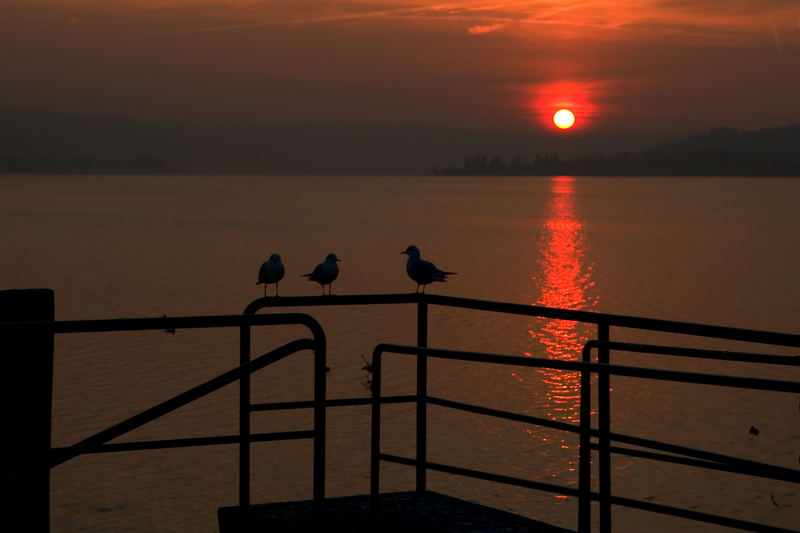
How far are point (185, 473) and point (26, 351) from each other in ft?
44.1

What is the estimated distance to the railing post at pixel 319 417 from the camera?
5180mm

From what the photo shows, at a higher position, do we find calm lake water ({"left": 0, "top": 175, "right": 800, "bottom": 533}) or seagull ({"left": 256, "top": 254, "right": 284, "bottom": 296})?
seagull ({"left": 256, "top": 254, "right": 284, "bottom": 296})

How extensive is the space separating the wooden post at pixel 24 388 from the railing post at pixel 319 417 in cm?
146

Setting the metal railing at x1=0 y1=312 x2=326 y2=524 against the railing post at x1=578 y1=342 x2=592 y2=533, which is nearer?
the metal railing at x1=0 y1=312 x2=326 y2=524

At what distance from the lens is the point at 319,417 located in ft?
17.5

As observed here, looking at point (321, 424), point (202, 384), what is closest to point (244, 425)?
point (321, 424)

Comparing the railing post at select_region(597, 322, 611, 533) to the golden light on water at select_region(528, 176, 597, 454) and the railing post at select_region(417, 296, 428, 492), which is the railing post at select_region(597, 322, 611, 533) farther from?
the golden light on water at select_region(528, 176, 597, 454)

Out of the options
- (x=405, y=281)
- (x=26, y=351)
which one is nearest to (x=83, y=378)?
(x=26, y=351)

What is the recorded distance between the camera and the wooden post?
5469 millimetres

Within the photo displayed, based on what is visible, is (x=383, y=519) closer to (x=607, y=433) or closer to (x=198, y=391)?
(x=607, y=433)

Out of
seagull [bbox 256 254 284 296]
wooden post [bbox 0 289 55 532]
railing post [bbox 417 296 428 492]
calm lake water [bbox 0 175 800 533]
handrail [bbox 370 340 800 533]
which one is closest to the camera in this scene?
handrail [bbox 370 340 800 533]

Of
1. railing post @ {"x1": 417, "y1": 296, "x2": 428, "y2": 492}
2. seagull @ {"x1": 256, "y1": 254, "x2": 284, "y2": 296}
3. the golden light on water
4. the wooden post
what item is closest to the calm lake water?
the golden light on water

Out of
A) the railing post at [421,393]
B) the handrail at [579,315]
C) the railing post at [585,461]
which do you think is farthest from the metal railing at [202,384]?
the railing post at [585,461]

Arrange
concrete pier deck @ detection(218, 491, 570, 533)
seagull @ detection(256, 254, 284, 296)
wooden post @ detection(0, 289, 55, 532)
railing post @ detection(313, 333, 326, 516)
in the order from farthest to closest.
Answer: seagull @ detection(256, 254, 284, 296)
concrete pier deck @ detection(218, 491, 570, 533)
wooden post @ detection(0, 289, 55, 532)
railing post @ detection(313, 333, 326, 516)
